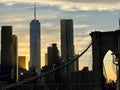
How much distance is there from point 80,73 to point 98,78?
24.2m

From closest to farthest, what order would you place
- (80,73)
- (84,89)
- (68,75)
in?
(84,89), (80,73), (68,75)

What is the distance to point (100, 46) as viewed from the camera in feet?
253

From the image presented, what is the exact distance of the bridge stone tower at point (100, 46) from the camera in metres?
74.6

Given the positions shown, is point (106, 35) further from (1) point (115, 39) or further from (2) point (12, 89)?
(2) point (12, 89)

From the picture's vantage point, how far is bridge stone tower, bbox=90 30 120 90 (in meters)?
74.6

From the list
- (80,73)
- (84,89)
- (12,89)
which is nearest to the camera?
(12,89)

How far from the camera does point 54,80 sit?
346 feet

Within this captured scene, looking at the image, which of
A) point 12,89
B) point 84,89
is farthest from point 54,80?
point 12,89

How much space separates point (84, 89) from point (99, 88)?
19299 millimetres

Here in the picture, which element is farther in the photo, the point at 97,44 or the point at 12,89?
the point at 97,44

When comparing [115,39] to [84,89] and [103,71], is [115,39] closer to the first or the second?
[103,71]

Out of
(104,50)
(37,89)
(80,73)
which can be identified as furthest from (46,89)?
(104,50)

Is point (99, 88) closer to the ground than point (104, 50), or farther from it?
closer to the ground

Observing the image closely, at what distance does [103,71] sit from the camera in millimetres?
74500
